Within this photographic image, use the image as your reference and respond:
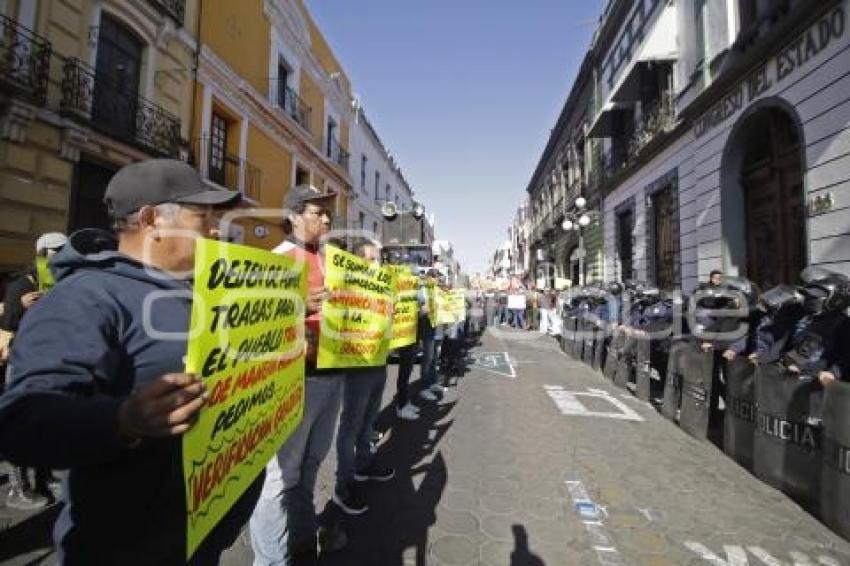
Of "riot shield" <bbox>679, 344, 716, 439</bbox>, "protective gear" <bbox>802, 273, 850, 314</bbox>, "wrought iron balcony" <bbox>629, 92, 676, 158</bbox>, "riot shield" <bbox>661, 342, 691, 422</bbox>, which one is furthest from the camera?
"wrought iron balcony" <bbox>629, 92, 676, 158</bbox>

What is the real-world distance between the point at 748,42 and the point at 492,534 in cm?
1104

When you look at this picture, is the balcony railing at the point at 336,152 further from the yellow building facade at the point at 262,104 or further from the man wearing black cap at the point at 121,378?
the man wearing black cap at the point at 121,378

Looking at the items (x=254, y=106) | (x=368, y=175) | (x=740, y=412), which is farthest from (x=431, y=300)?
(x=368, y=175)

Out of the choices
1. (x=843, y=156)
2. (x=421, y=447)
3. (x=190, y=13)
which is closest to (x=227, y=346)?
(x=421, y=447)

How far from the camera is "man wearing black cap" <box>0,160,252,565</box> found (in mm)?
1126

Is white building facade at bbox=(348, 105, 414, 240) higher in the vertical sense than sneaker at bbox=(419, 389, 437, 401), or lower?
higher

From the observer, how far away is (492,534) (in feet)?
11.0

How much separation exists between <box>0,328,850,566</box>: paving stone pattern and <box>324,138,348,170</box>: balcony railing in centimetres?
1915

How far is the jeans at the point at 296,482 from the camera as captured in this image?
7.65ft

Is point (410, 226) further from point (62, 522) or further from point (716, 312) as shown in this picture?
point (62, 522)

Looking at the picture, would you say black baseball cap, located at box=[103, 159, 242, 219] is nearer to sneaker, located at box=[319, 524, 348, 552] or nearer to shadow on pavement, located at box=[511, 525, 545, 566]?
sneaker, located at box=[319, 524, 348, 552]

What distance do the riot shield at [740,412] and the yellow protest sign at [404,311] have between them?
3359 millimetres

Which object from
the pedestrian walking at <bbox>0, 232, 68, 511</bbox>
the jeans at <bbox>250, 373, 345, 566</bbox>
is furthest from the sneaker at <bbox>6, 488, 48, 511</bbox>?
the jeans at <bbox>250, 373, 345, 566</bbox>

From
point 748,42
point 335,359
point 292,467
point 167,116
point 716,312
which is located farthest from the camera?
point 167,116
